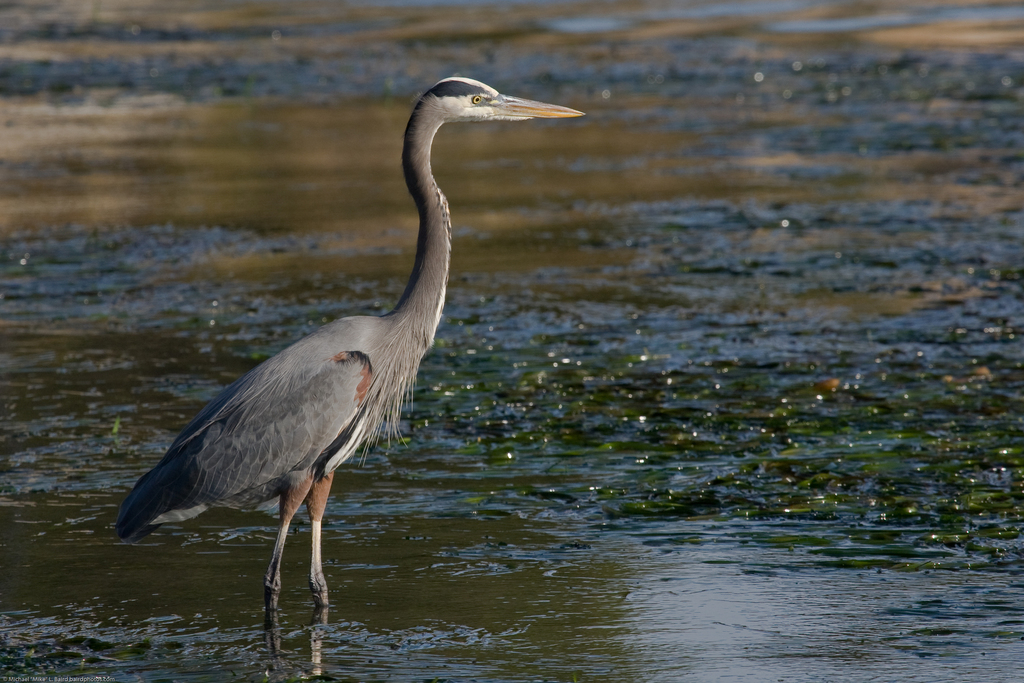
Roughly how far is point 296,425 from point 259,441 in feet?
0.52

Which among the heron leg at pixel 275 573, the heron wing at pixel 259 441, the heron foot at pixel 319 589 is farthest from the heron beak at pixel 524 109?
the heron foot at pixel 319 589

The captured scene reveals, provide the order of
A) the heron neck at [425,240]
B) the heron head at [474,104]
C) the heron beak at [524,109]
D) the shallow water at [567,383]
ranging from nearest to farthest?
the shallow water at [567,383] < the heron neck at [425,240] < the heron head at [474,104] < the heron beak at [524,109]

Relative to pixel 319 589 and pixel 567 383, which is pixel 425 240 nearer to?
pixel 319 589

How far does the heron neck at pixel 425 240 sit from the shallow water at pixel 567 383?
0.97 meters

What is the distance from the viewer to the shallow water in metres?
5.04

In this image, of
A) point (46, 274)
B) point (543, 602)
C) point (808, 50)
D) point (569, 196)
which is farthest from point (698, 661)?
point (808, 50)

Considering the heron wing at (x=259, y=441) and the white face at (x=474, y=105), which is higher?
the white face at (x=474, y=105)

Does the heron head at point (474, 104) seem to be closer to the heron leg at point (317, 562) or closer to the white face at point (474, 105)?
the white face at point (474, 105)

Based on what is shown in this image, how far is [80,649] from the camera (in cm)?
490

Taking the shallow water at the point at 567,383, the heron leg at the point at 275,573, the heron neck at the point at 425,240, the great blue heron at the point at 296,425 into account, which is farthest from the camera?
the heron neck at the point at 425,240

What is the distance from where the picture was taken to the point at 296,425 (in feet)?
17.5

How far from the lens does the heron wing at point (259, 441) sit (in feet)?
17.5

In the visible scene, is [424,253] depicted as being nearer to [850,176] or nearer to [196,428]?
[196,428]

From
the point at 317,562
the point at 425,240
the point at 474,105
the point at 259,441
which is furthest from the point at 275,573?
the point at 474,105
